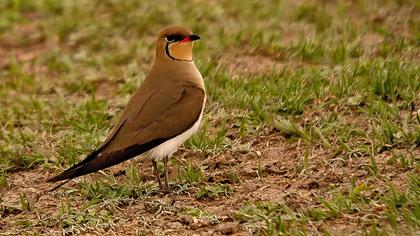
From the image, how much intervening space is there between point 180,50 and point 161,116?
65 centimetres

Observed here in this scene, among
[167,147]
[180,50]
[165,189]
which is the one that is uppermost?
[180,50]

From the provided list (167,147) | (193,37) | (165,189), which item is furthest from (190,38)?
(165,189)

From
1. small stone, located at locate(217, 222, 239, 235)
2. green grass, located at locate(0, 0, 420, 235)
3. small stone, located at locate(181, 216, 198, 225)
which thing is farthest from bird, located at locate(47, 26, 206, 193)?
small stone, located at locate(217, 222, 239, 235)

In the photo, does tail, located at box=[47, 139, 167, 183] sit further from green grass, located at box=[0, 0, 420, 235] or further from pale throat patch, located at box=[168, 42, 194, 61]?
pale throat patch, located at box=[168, 42, 194, 61]

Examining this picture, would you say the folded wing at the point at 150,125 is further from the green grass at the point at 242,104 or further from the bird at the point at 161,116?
the green grass at the point at 242,104

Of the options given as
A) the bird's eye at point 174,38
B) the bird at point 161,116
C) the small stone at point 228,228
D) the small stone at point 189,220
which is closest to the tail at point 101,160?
the bird at point 161,116

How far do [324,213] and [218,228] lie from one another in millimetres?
609

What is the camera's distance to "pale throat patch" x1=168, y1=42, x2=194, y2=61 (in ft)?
20.1

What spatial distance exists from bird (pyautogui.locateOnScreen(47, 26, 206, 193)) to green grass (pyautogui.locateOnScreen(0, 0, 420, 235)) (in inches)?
13.3

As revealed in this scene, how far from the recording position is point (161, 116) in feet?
18.6

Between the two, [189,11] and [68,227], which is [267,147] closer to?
[68,227]

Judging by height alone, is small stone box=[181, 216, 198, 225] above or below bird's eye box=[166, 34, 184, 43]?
below

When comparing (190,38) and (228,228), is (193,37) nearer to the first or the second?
(190,38)

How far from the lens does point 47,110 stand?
7473 millimetres
